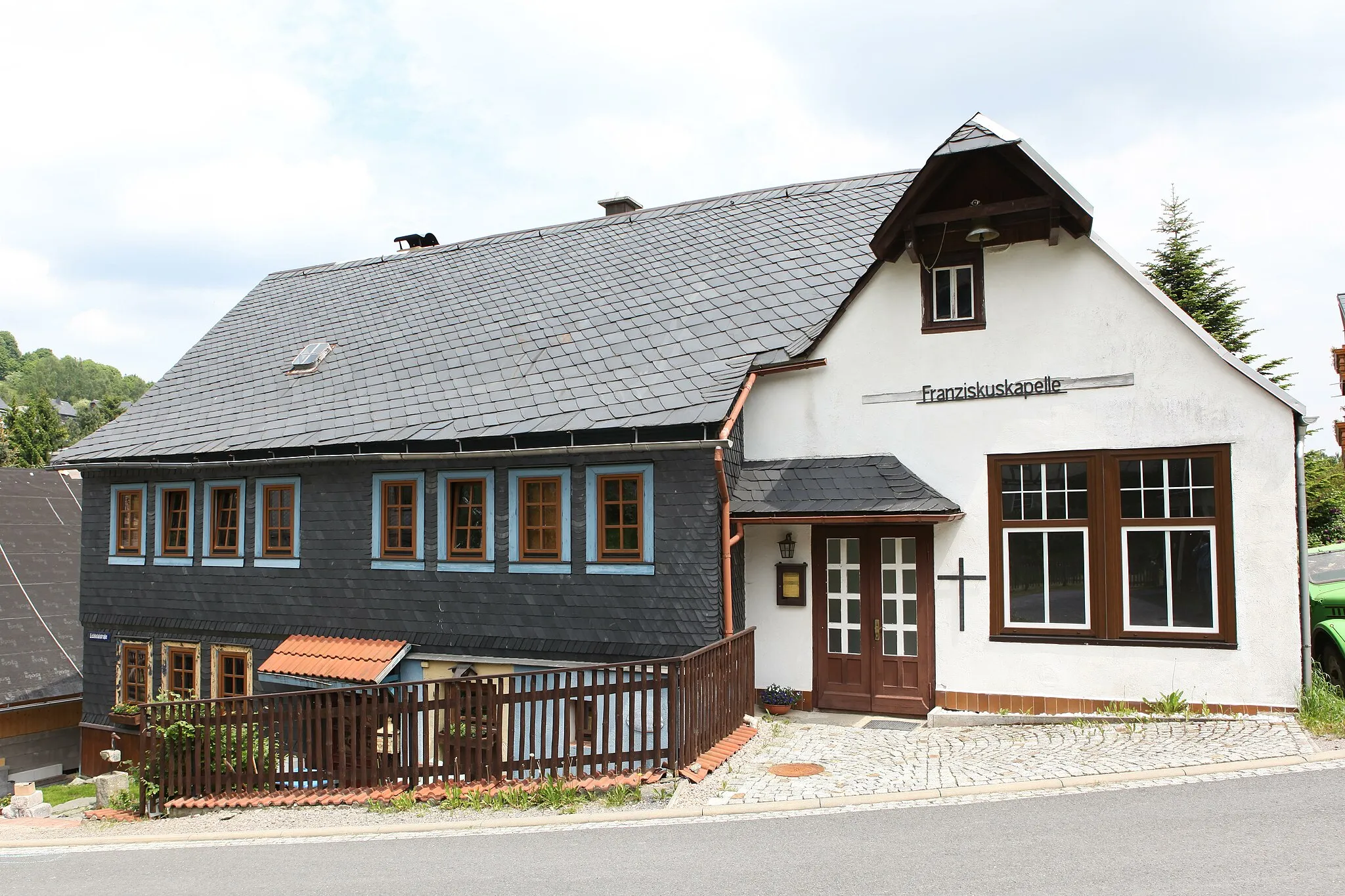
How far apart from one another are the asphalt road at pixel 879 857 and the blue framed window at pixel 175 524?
8.07 metres

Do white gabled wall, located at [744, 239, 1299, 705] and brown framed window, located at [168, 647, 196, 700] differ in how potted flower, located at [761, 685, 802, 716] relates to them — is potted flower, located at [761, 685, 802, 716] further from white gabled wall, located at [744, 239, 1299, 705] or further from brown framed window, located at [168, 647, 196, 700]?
brown framed window, located at [168, 647, 196, 700]

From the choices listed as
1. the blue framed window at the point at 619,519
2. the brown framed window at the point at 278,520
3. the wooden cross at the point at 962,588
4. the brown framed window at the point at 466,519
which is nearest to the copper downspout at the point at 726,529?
the blue framed window at the point at 619,519

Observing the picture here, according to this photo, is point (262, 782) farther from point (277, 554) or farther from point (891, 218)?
point (891, 218)

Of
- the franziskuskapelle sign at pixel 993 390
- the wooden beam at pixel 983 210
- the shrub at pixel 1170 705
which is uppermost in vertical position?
the wooden beam at pixel 983 210

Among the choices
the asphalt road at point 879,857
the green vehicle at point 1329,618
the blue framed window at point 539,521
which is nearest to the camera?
the asphalt road at point 879,857

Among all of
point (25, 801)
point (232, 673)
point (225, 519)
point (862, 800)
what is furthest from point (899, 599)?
point (25, 801)

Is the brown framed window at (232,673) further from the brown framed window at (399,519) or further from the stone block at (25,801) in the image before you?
the brown framed window at (399,519)

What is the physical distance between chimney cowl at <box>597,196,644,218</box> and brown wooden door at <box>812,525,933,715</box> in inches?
431

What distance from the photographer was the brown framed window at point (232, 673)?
1560cm

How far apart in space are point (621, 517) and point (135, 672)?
1033 centimetres

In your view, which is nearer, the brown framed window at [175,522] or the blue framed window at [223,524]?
the blue framed window at [223,524]

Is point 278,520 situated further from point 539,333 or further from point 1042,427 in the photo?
point 1042,427

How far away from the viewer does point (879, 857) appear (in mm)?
6820

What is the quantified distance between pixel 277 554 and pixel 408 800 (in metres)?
6.86
